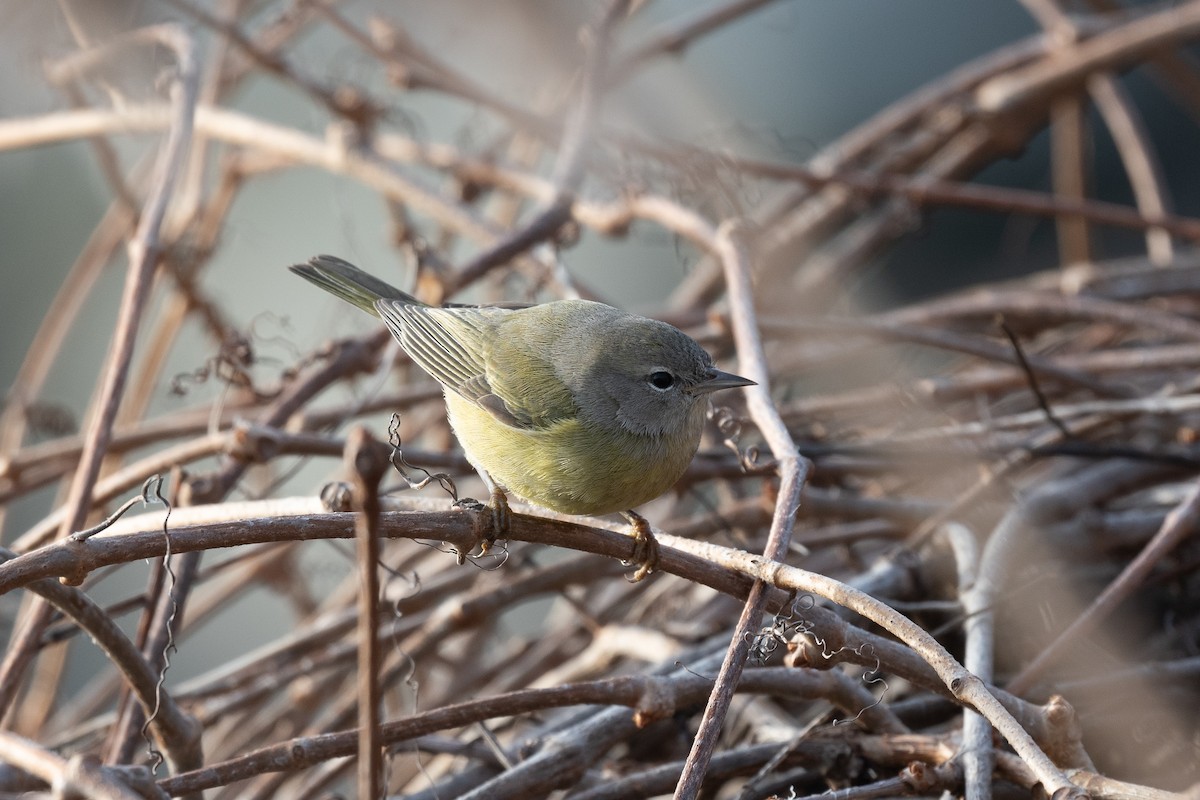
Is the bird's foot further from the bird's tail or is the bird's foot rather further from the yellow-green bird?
the bird's tail

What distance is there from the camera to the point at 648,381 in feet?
9.85

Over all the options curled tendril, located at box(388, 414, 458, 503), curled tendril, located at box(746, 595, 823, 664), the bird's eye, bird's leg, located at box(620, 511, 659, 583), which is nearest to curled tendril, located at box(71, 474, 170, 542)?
curled tendril, located at box(388, 414, 458, 503)

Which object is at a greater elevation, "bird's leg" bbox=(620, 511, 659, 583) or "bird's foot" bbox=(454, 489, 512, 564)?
"bird's foot" bbox=(454, 489, 512, 564)

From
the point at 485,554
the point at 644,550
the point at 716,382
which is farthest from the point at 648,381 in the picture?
the point at 644,550

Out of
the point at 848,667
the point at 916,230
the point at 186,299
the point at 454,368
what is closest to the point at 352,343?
the point at 454,368

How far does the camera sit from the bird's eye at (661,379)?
298cm

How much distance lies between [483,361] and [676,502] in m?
0.81

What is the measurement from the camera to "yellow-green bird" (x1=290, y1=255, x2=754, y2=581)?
2.78 meters

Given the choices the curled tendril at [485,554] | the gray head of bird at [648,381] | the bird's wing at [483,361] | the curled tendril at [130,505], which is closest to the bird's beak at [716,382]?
the gray head of bird at [648,381]

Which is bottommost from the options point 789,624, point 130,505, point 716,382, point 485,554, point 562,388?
point 789,624

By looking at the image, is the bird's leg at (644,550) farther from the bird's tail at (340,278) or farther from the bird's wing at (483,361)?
the bird's tail at (340,278)

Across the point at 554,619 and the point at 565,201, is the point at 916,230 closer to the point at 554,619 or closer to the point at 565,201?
the point at 565,201

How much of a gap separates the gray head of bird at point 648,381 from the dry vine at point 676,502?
0.11 m

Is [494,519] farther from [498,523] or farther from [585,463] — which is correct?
[585,463]
